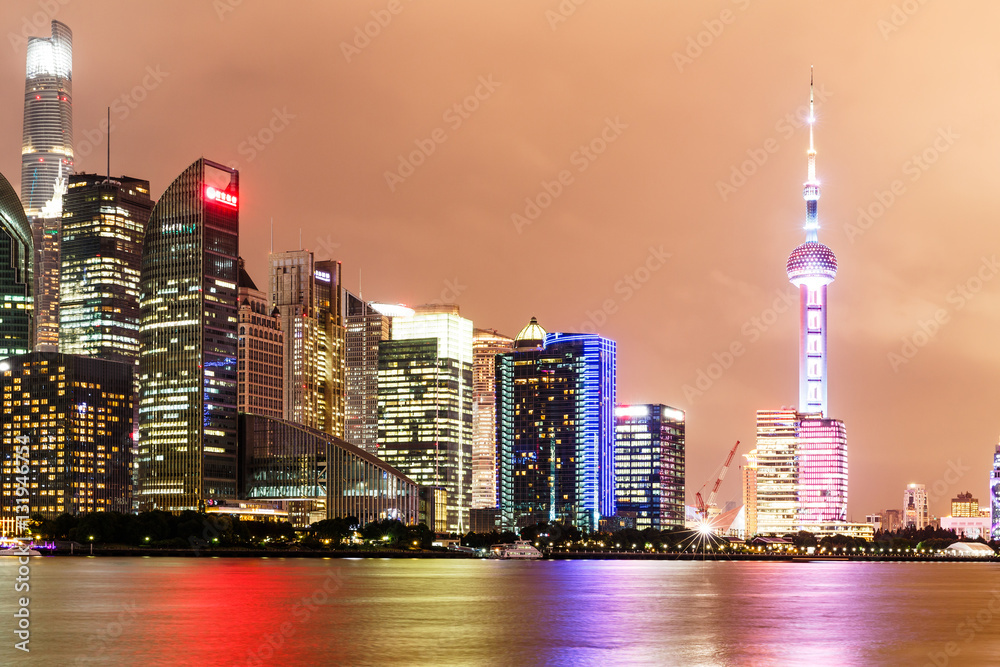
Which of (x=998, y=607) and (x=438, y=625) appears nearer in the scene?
(x=438, y=625)

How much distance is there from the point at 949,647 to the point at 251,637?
50.2 meters

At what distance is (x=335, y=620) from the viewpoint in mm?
111875

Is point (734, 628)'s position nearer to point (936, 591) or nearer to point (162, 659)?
point (162, 659)

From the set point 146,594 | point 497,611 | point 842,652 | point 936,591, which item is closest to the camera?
point 842,652

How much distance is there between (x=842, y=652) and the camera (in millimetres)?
92688

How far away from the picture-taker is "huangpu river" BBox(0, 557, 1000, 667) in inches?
3433

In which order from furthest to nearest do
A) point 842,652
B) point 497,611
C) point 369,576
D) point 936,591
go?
point 369,576 → point 936,591 → point 497,611 → point 842,652

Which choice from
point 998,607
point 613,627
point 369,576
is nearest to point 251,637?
point 613,627

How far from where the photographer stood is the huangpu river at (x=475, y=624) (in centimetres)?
8719

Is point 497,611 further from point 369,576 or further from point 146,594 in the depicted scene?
point 369,576

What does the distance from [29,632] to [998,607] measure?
100m

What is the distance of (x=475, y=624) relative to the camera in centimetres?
11031

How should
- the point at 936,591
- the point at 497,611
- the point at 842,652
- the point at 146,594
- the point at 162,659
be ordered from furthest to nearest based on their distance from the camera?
the point at 936,591, the point at 146,594, the point at 497,611, the point at 842,652, the point at 162,659

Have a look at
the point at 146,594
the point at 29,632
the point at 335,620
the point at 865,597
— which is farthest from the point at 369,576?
the point at 29,632
